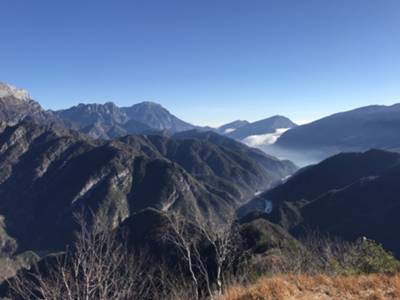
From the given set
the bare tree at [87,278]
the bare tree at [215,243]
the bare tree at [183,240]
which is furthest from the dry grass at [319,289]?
the bare tree at [87,278]

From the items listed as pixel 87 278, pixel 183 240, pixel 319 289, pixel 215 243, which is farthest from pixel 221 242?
pixel 319 289

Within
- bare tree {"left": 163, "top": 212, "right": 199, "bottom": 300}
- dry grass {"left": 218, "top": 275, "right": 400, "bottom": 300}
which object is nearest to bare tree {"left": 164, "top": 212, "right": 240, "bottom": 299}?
bare tree {"left": 163, "top": 212, "right": 199, "bottom": 300}

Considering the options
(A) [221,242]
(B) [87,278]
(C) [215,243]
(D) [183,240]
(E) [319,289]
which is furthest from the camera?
(C) [215,243]

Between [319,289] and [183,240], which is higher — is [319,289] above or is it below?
above

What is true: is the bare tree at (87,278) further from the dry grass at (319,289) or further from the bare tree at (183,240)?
the dry grass at (319,289)

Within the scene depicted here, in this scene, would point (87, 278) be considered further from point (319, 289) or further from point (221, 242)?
point (319, 289)

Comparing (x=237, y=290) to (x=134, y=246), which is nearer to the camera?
(x=237, y=290)

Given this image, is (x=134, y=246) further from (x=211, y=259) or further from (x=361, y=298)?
(x=361, y=298)

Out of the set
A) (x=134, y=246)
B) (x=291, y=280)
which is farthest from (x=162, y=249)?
(x=291, y=280)
